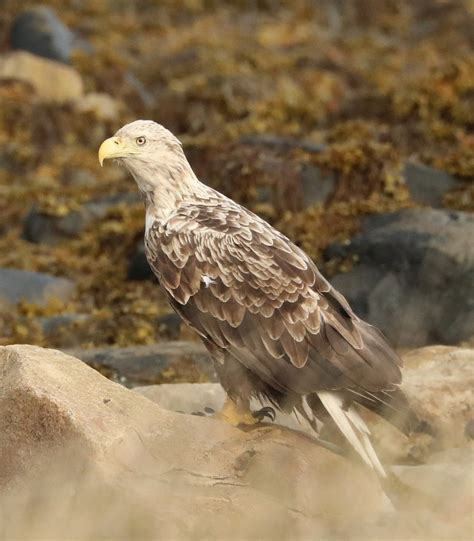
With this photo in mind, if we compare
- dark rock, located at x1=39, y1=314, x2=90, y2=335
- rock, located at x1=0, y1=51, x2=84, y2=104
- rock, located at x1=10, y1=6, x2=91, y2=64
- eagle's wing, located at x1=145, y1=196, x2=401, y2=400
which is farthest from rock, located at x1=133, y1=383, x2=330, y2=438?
rock, located at x1=10, y1=6, x2=91, y2=64

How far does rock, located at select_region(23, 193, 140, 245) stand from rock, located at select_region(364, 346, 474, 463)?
8.27 m

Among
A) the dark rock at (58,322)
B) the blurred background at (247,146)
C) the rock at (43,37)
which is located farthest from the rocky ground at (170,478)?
the rock at (43,37)

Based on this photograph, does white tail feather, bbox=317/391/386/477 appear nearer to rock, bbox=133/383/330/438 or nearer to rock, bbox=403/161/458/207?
rock, bbox=133/383/330/438

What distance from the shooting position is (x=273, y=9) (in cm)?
3328

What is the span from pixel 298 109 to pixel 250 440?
15.7m

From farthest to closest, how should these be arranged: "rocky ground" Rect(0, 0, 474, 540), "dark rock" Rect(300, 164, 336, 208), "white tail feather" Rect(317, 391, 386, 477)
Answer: "dark rock" Rect(300, 164, 336, 208), "white tail feather" Rect(317, 391, 386, 477), "rocky ground" Rect(0, 0, 474, 540)

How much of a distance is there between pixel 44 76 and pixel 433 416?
57.1 feet

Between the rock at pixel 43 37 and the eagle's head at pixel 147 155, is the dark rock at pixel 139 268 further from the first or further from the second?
the rock at pixel 43 37

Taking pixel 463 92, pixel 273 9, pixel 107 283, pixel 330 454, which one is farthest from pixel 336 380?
pixel 273 9

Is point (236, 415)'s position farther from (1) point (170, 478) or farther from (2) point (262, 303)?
(1) point (170, 478)

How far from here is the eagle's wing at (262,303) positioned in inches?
273

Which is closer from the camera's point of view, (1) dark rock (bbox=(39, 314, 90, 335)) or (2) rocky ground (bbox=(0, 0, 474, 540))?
(2) rocky ground (bbox=(0, 0, 474, 540))

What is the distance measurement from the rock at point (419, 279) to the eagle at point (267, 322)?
365 cm

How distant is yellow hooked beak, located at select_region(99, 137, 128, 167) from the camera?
740cm
